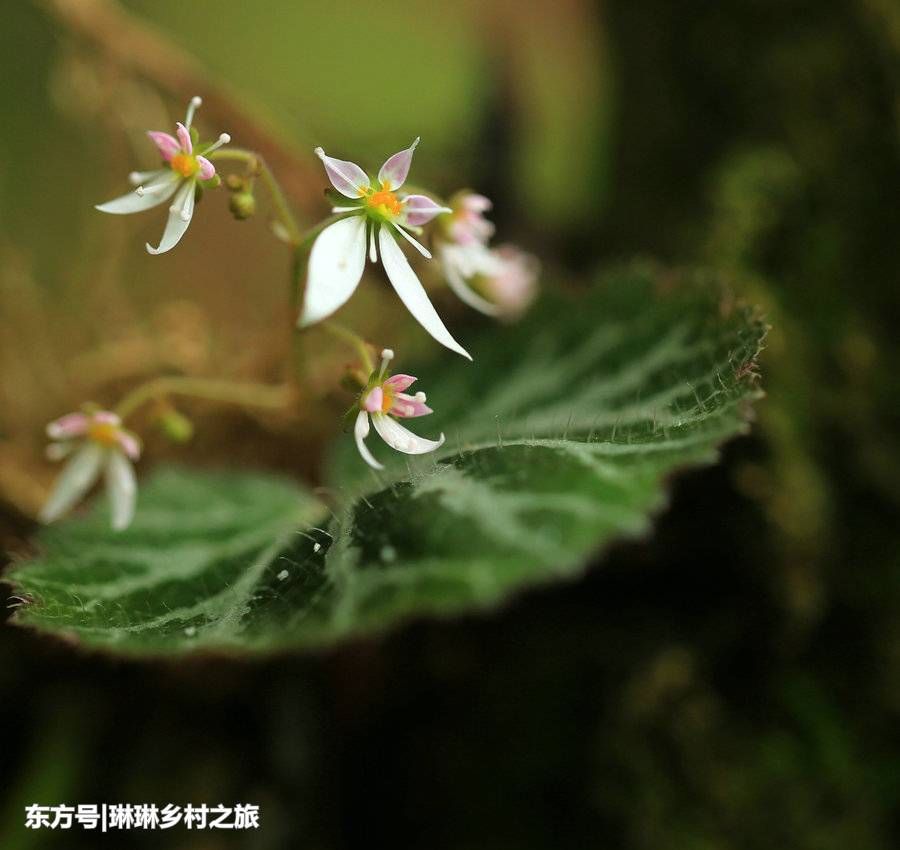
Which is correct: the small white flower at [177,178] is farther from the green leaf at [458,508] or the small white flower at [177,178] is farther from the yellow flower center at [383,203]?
the green leaf at [458,508]

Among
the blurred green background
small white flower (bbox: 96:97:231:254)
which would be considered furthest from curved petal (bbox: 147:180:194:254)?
the blurred green background

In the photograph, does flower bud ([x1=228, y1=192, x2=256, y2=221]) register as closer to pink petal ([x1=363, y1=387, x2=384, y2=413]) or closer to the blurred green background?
pink petal ([x1=363, y1=387, x2=384, y2=413])

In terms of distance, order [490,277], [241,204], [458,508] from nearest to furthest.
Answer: [458,508] < [241,204] < [490,277]

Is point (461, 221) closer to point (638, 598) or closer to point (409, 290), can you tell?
point (409, 290)

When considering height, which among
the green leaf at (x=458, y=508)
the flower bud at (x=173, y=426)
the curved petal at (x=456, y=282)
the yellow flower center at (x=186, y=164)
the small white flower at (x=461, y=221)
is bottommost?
the green leaf at (x=458, y=508)

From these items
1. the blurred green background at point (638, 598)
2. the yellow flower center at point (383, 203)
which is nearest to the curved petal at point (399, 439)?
the yellow flower center at point (383, 203)

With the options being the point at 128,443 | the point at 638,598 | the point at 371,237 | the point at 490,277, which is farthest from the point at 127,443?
the point at 638,598
